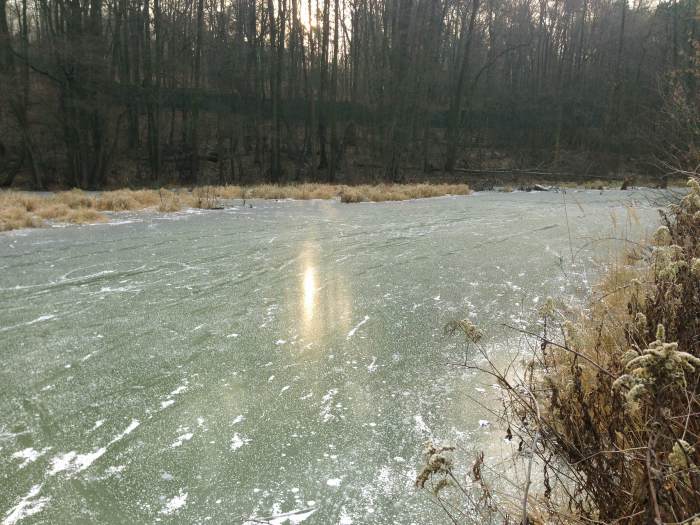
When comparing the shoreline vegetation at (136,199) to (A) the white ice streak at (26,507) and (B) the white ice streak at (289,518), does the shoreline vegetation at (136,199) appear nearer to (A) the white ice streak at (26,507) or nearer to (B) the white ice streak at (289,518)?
(A) the white ice streak at (26,507)

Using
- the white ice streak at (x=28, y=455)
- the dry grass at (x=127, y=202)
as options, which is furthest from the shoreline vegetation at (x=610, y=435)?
the dry grass at (x=127, y=202)

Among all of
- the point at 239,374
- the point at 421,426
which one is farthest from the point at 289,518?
the point at 239,374

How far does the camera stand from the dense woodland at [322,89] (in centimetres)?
1802

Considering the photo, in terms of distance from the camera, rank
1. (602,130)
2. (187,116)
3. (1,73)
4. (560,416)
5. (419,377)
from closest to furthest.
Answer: (560,416) → (419,377) → (1,73) → (187,116) → (602,130)

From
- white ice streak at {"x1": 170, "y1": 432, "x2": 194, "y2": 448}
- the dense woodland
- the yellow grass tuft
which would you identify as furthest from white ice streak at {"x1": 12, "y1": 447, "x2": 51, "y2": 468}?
the dense woodland

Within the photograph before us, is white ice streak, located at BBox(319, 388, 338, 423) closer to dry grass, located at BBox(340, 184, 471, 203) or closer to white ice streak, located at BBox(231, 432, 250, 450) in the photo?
white ice streak, located at BBox(231, 432, 250, 450)

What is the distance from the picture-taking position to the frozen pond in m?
1.89

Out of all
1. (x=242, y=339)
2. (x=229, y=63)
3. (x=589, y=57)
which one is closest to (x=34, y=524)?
(x=242, y=339)

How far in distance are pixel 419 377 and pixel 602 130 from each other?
31.6 m

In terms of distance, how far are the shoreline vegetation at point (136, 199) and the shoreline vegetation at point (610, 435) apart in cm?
786

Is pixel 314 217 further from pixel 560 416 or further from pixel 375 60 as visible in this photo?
pixel 375 60

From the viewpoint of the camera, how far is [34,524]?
171 cm

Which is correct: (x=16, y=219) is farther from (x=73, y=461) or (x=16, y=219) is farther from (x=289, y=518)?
(x=289, y=518)

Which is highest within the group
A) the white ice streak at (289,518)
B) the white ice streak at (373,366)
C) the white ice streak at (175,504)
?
the white ice streak at (373,366)
